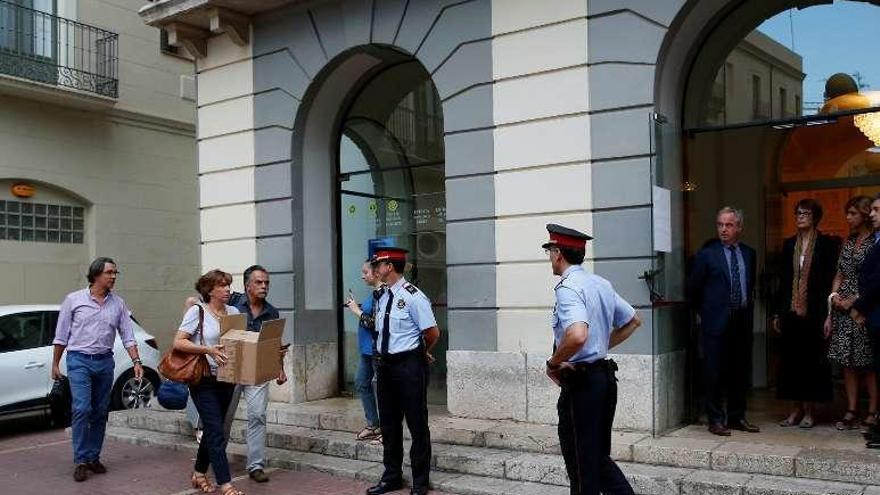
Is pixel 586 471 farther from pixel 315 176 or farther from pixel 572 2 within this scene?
pixel 315 176

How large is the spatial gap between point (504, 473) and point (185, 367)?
2795 mm

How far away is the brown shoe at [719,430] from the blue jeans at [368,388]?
122 inches

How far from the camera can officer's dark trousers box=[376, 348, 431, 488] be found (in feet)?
21.8

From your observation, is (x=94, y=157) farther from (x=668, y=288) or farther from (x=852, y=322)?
(x=852, y=322)

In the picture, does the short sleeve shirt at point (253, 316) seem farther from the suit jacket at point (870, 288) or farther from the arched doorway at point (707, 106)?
the suit jacket at point (870, 288)

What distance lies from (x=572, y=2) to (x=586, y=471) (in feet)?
15.7

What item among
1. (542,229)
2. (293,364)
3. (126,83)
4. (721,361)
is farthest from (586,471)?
(126,83)

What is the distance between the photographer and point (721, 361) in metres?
7.50

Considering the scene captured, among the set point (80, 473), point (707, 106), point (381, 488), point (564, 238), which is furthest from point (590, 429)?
point (80, 473)

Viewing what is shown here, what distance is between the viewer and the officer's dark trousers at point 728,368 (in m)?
7.49

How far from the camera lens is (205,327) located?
7.00 m

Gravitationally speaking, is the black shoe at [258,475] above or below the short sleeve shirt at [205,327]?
below

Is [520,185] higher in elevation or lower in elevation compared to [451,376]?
higher

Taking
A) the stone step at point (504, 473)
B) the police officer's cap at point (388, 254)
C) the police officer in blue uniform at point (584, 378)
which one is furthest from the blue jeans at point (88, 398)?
the police officer in blue uniform at point (584, 378)
